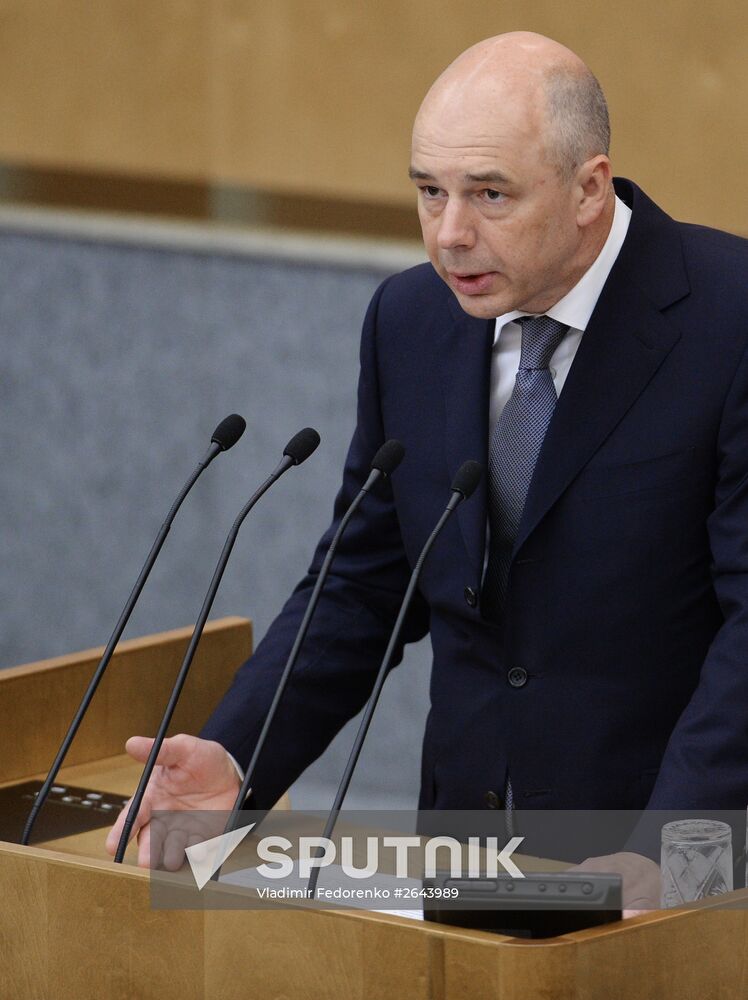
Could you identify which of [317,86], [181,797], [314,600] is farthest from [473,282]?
[317,86]

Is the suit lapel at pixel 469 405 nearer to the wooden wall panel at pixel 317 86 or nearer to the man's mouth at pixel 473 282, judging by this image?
the man's mouth at pixel 473 282

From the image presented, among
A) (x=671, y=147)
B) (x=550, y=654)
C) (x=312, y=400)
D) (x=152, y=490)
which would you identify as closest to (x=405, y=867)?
(x=550, y=654)

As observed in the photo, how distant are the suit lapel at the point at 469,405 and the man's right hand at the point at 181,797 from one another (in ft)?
1.24

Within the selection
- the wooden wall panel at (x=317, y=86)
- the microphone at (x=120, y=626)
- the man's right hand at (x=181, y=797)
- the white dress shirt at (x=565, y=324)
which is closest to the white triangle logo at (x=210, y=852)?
the man's right hand at (x=181, y=797)

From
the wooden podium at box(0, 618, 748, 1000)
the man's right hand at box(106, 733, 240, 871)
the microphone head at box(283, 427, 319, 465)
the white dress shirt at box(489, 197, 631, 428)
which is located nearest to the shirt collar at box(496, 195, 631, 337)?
the white dress shirt at box(489, 197, 631, 428)

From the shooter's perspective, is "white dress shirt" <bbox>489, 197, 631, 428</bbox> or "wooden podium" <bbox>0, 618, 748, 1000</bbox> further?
"white dress shirt" <bbox>489, 197, 631, 428</bbox>

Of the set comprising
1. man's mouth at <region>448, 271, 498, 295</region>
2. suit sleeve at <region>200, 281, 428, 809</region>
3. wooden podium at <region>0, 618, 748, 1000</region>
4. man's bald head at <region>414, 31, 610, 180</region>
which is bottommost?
wooden podium at <region>0, 618, 748, 1000</region>

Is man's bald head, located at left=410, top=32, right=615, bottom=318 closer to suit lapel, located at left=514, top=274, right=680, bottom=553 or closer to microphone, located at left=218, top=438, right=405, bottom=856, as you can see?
suit lapel, located at left=514, top=274, right=680, bottom=553

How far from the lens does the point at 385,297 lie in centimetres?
237

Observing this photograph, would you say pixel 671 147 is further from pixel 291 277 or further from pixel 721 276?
pixel 721 276

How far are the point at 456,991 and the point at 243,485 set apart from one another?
319cm

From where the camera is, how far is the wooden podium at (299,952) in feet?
4.69

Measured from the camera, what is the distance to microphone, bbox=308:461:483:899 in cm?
167

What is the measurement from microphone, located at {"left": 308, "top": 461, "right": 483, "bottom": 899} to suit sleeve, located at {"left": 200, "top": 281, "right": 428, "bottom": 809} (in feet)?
1.23
